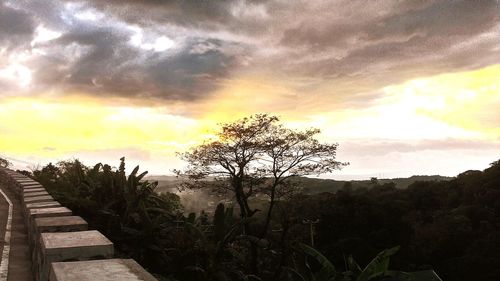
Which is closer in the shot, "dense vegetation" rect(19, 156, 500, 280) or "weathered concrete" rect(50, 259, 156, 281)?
"weathered concrete" rect(50, 259, 156, 281)

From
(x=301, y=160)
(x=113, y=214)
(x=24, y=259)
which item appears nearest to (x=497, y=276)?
(x=301, y=160)

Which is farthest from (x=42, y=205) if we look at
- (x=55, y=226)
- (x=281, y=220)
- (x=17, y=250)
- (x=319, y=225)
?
(x=319, y=225)

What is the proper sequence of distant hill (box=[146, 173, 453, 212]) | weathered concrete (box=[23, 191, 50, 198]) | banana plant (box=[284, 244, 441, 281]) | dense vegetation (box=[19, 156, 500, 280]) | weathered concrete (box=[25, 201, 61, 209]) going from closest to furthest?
weathered concrete (box=[25, 201, 61, 209]), weathered concrete (box=[23, 191, 50, 198]), banana plant (box=[284, 244, 441, 281]), dense vegetation (box=[19, 156, 500, 280]), distant hill (box=[146, 173, 453, 212])

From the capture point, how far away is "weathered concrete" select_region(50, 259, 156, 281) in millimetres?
3359

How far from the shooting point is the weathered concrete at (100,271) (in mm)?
3359

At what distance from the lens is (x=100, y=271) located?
11.7 feet

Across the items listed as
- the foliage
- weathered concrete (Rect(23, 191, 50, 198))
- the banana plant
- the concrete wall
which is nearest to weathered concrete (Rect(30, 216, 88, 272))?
the concrete wall

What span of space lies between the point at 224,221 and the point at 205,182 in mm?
22747

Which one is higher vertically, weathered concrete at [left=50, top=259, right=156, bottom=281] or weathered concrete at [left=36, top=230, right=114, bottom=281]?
weathered concrete at [left=36, top=230, right=114, bottom=281]

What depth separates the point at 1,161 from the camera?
3272cm

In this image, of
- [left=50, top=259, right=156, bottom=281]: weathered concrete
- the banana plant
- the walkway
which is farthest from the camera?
the banana plant

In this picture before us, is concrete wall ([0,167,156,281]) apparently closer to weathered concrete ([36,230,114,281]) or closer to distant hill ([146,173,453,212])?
weathered concrete ([36,230,114,281])

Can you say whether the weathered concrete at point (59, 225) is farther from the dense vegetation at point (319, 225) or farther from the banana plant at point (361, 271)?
the banana plant at point (361, 271)

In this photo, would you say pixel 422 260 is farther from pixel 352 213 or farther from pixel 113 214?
pixel 113 214
